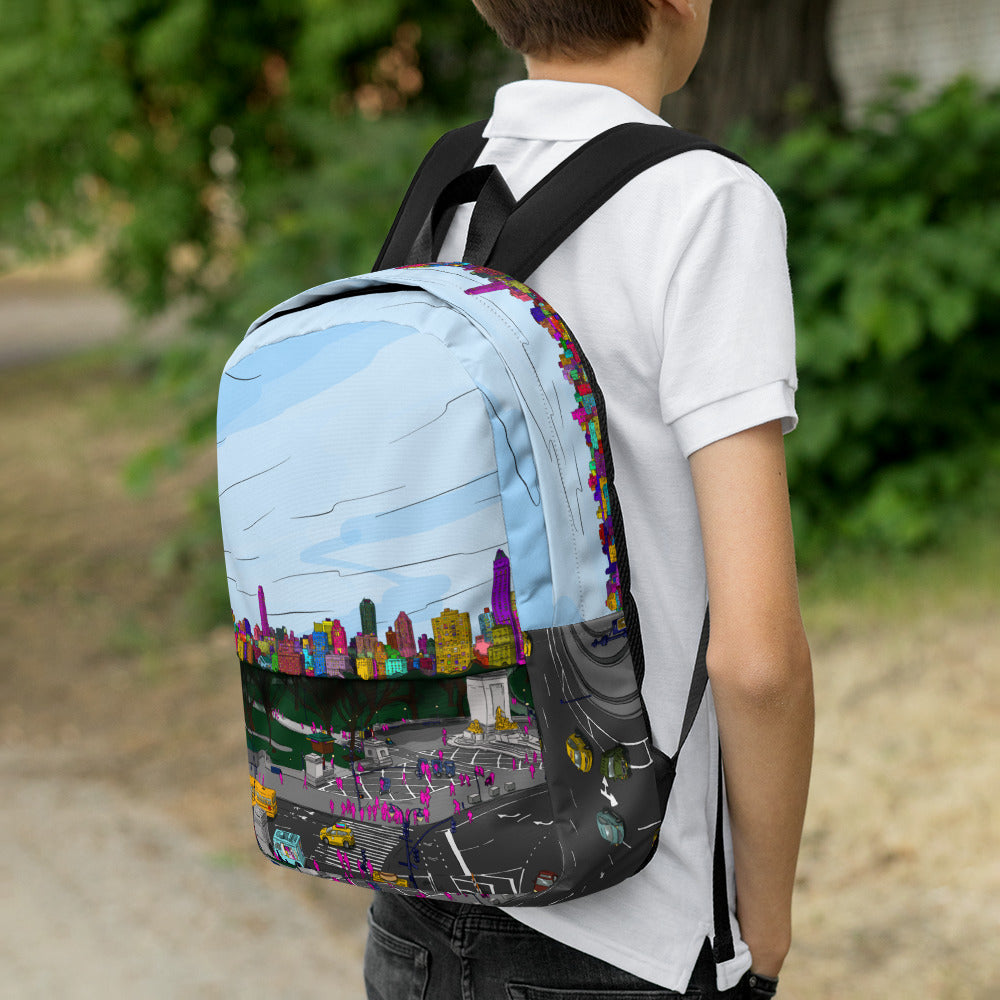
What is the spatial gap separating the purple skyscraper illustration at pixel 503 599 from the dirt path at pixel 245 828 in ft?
7.45

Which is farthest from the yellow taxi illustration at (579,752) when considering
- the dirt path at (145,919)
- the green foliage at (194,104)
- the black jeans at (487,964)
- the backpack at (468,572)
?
the green foliage at (194,104)

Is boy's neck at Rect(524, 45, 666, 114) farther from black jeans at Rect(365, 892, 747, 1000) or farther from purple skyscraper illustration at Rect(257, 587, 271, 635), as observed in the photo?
black jeans at Rect(365, 892, 747, 1000)

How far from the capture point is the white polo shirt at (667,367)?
109cm

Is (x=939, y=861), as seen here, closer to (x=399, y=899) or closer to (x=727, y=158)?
(x=399, y=899)

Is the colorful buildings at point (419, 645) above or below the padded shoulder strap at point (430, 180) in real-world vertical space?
below

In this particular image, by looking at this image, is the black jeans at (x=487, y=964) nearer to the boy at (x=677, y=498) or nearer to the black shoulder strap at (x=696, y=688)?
the boy at (x=677, y=498)

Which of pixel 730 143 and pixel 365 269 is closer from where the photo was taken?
pixel 730 143

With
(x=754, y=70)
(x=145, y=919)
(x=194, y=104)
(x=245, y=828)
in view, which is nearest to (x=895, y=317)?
(x=754, y=70)

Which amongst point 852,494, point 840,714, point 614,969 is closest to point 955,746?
point 840,714

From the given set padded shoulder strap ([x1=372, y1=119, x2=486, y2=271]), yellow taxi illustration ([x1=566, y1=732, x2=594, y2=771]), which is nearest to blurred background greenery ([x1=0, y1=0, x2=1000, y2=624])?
padded shoulder strap ([x1=372, y1=119, x2=486, y2=271])

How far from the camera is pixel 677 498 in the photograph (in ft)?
3.90

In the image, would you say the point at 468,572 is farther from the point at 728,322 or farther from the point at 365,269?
the point at 365,269

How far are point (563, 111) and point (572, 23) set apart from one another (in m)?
0.09

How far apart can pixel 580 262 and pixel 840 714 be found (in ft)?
11.1
